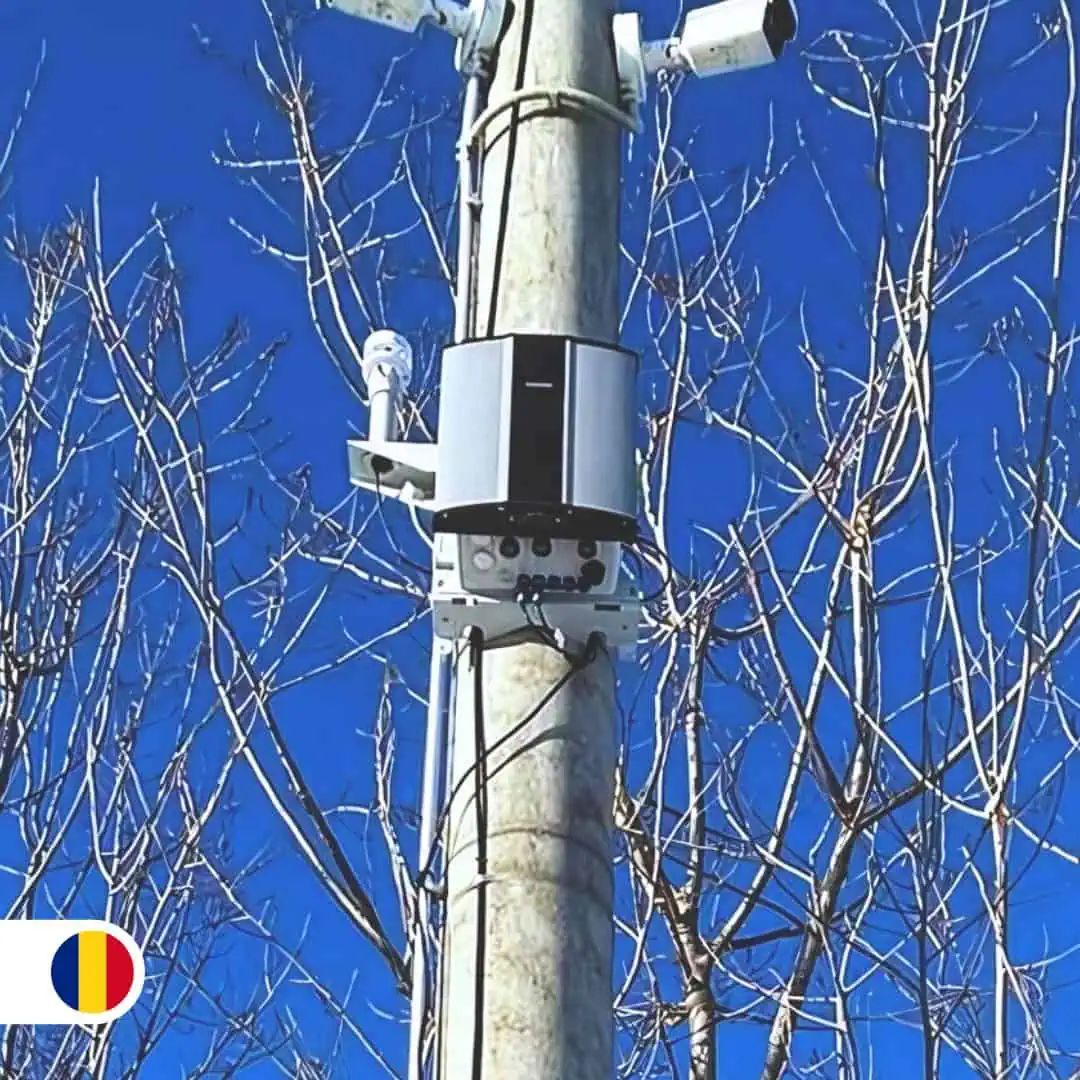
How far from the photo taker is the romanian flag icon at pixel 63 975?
3.21m

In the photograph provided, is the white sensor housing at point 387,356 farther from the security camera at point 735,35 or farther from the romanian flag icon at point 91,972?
the romanian flag icon at point 91,972

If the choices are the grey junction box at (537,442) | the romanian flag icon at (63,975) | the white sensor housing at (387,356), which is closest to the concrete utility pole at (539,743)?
the grey junction box at (537,442)

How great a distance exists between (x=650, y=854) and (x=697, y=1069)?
1.60 ft

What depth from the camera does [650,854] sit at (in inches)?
152

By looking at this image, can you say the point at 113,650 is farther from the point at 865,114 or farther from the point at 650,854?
the point at 865,114

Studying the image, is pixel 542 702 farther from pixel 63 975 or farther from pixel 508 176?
pixel 63 975

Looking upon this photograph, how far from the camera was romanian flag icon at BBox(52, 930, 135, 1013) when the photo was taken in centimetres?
330

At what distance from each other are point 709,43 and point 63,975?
7.16 feet

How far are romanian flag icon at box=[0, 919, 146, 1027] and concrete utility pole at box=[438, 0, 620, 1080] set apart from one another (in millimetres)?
1569

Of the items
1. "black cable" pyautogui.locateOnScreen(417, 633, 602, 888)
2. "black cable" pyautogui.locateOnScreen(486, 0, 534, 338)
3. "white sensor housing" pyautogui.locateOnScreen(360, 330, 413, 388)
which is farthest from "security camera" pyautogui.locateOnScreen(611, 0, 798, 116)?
"black cable" pyautogui.locateOnScreen(417, 633, 602, 888)

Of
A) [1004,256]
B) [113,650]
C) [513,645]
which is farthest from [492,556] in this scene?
[113,650]

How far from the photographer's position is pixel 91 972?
3.39m

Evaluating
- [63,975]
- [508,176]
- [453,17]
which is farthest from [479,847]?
[63,975]

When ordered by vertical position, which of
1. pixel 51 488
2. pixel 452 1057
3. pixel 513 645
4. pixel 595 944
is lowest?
pixel 452 1057
